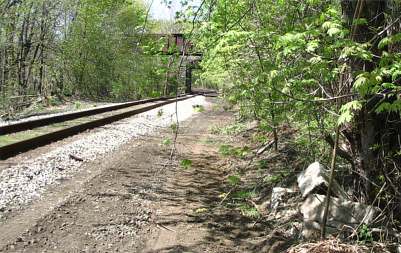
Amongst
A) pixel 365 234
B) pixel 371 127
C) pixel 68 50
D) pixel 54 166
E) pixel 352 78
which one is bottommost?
pixel 54 166

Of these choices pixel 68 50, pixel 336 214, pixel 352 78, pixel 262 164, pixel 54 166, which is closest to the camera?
pixel 352 78

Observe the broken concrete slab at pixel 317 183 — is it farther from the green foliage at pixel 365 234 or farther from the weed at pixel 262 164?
the weed at pixel 262 164

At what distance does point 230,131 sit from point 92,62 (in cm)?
2317

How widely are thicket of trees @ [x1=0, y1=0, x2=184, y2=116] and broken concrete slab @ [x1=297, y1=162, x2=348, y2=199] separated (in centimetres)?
1602

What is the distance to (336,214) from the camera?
530 centimetres

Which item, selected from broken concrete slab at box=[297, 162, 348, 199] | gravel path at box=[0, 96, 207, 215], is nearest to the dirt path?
gravel path at box=[0, 96, 207, 215]

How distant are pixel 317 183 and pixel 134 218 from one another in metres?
2.50

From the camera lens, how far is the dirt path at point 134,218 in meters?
5.26

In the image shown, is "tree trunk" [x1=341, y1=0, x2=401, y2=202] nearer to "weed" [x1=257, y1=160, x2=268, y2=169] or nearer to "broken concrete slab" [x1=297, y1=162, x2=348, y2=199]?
"broken concrete slab" [x1=297, y1=162, x2=348, y2=199]

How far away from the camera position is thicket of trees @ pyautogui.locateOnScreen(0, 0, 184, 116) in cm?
2477

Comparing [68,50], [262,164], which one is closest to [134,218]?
[262,164]

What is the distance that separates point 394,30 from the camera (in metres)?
5.23

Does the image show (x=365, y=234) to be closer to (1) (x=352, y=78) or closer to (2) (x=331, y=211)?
(2) (x=331, y=211)

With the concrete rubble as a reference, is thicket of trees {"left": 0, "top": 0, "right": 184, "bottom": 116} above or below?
above
